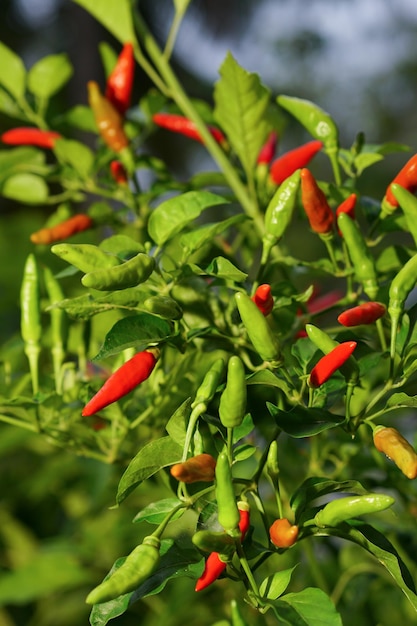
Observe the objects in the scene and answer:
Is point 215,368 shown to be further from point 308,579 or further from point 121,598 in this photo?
point 308,579

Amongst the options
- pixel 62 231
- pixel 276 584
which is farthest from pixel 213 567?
pixel 62 231

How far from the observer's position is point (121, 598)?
58cm

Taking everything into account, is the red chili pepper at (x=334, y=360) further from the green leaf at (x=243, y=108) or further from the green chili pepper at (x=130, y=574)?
the green leaf at (x=243, y=108)

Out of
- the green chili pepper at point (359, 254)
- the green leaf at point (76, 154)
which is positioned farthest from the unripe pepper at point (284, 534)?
the green leaf at point (76, 154)

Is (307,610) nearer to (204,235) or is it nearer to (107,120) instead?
(204,235)

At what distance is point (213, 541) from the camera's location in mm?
530

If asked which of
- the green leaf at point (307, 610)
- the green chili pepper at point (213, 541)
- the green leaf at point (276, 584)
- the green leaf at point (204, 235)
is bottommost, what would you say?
the green leaf at point (276, 584)

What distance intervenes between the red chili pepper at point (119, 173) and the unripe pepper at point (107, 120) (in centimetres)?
2

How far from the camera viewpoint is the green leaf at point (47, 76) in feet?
3.47

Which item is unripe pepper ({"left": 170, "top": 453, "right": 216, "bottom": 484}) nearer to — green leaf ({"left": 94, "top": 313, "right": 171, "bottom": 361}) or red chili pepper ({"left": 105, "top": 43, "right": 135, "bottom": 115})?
green leaf ({"left": 94, "top": 313, "right": 171, "bottom": 361})

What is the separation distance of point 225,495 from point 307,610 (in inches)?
4.3

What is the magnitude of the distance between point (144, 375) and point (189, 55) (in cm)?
1135

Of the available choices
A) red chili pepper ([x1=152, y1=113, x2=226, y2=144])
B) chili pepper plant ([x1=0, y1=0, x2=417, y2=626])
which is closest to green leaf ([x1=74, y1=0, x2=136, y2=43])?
chili pepper plant ([x1=0, y1=0, x2=417, y2=626])

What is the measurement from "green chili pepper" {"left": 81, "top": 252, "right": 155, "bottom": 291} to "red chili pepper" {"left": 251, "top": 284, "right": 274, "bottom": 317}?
92mm
